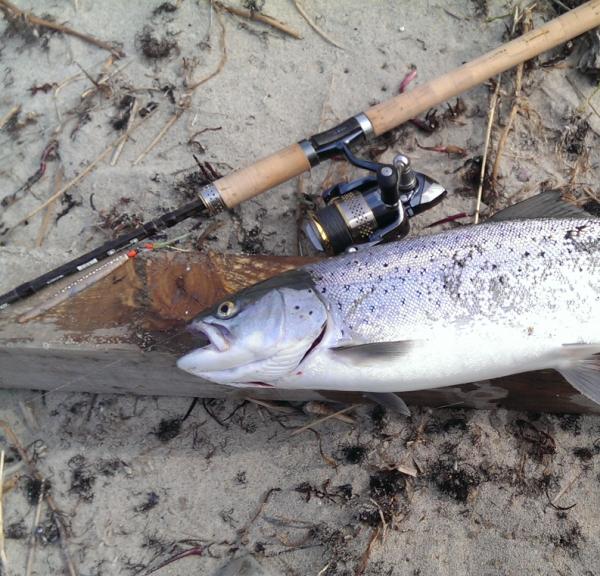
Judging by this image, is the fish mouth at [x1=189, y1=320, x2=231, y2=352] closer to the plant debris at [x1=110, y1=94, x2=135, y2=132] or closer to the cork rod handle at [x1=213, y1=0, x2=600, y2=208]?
the cork rod handle at [x1=213, y1=0, x2=600, y2=208]

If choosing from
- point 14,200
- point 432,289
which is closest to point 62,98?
point 14,200

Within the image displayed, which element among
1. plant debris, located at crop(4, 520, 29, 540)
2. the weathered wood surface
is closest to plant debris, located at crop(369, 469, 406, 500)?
the weathered wood surface

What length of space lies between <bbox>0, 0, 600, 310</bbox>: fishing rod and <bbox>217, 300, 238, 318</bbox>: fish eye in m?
0.69

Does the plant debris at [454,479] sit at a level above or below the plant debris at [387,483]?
below

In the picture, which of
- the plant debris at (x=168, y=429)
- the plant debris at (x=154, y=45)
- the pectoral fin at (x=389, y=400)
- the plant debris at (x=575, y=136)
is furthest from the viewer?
the plant debris at (x=154, y=45)

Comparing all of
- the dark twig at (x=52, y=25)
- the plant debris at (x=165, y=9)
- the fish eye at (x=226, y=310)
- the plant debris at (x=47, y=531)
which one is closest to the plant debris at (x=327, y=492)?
the fish eye at (x=226, y=310)

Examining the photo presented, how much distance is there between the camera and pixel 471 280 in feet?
8.15

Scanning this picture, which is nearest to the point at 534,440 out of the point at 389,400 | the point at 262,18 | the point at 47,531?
the point at 389,400

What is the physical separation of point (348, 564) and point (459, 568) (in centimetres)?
63

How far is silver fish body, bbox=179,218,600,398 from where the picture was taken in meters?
2.40

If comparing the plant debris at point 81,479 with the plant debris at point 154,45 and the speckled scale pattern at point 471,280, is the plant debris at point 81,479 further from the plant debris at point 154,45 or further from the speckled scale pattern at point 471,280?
the plant debris at point 154,45

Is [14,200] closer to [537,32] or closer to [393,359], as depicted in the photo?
[393,359]

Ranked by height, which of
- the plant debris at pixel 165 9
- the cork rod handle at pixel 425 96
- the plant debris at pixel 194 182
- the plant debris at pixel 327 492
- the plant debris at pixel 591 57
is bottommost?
the plant debris at pixel 327 492

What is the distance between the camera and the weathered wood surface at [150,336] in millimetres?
2680
